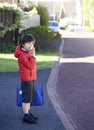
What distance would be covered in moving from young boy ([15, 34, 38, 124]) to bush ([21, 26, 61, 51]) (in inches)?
650

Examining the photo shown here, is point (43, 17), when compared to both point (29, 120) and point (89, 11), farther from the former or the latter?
point (89, 11)

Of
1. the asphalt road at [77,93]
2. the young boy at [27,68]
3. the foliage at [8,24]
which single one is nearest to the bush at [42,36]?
the foliage at [8,24]

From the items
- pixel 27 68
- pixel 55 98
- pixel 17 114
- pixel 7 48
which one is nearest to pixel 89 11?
pixel 7 48

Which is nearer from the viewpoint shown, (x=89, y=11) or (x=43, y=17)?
(x=43, y=17)

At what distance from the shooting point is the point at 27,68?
8094 millimetres

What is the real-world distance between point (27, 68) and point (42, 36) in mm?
16868

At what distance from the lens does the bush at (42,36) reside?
24.7 m

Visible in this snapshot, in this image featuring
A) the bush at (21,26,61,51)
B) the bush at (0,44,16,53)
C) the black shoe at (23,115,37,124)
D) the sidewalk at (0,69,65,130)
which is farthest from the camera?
the bush at (21,26,61,51)

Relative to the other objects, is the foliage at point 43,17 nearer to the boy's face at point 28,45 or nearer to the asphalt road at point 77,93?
the asphalt road at point 77,93

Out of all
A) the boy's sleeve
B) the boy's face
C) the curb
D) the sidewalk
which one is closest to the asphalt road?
the curb

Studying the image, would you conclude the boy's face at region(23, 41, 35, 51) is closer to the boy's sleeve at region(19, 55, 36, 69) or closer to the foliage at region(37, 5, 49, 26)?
the boy's sleeve at region(19, 55, 36, 69)

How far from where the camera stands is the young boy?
316 inches

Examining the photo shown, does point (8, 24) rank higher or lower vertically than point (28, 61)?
lower

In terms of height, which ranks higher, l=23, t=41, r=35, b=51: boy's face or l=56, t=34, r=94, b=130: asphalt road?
l=23, t=41, r=35, b=51: boy's face
